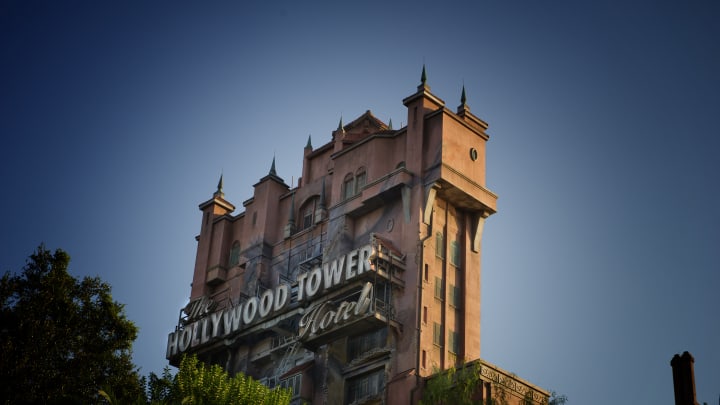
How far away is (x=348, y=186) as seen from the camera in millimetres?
87312

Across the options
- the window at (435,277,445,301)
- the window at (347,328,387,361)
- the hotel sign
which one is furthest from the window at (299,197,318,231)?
the window at (435,277,445,301)

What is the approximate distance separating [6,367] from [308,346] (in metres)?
19.1

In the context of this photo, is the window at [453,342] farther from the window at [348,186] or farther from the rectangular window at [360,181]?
the window at [348,186]

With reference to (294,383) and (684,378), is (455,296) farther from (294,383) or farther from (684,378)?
(684,378)

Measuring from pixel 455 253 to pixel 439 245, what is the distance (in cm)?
175

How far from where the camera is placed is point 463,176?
269 feet

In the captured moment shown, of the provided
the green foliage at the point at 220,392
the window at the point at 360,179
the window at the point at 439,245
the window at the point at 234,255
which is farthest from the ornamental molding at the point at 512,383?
the window at the point at 234,255

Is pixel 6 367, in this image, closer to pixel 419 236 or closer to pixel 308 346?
pixel 308 346

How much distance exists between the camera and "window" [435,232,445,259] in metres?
80.4

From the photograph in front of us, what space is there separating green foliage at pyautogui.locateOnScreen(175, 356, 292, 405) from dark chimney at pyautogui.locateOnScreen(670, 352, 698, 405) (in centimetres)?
1898

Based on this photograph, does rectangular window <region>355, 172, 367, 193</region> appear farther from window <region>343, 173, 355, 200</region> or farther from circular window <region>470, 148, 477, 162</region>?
A: circular window <region>470, 148, 477, 162</region>

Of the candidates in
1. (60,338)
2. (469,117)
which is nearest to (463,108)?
(469,117)

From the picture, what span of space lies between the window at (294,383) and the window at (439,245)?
37.5ft

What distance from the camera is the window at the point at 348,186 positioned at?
8669 centimetres
